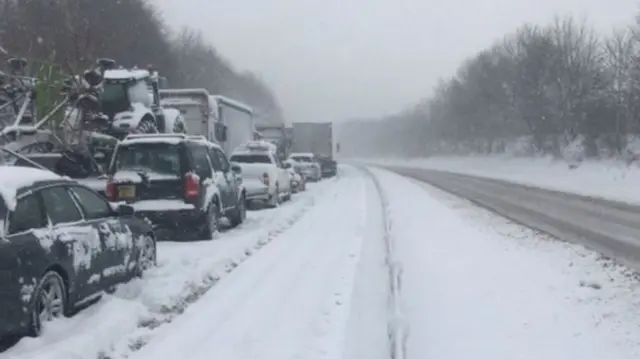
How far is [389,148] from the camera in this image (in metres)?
193

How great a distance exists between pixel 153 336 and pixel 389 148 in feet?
613

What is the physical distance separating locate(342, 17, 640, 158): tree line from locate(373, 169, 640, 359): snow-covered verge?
117 ft

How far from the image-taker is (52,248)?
716 centimetres

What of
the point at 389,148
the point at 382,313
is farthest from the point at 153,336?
the point at 389,148

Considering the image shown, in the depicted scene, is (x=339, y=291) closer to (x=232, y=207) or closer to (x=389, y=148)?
(x=232, y=207)

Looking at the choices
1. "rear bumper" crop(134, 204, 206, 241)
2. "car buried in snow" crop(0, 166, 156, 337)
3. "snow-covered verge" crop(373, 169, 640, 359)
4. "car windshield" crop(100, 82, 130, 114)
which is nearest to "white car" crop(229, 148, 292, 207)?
"car windshield" crop(100, 82, 130, 114)

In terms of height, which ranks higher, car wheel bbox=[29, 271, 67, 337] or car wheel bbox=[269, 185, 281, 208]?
car wheel bbox=[29, 271, 67, 337]

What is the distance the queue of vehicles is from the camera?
689 cm

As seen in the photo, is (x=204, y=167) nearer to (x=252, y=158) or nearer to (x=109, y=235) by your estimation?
(x=109, y=235)

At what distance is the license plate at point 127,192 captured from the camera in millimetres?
13258

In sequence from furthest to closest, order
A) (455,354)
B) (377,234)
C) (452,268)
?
(377,234)
(452,268)
(455,354)

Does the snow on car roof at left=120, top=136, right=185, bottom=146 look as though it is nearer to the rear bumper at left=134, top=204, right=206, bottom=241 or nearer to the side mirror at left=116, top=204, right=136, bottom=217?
the rear bumper at left=134, top=204, right=206, bottom=241

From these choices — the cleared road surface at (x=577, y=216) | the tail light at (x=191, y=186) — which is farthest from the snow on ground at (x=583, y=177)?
the tail light at (x=191, y=186)

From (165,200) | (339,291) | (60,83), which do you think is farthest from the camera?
(60,83)
